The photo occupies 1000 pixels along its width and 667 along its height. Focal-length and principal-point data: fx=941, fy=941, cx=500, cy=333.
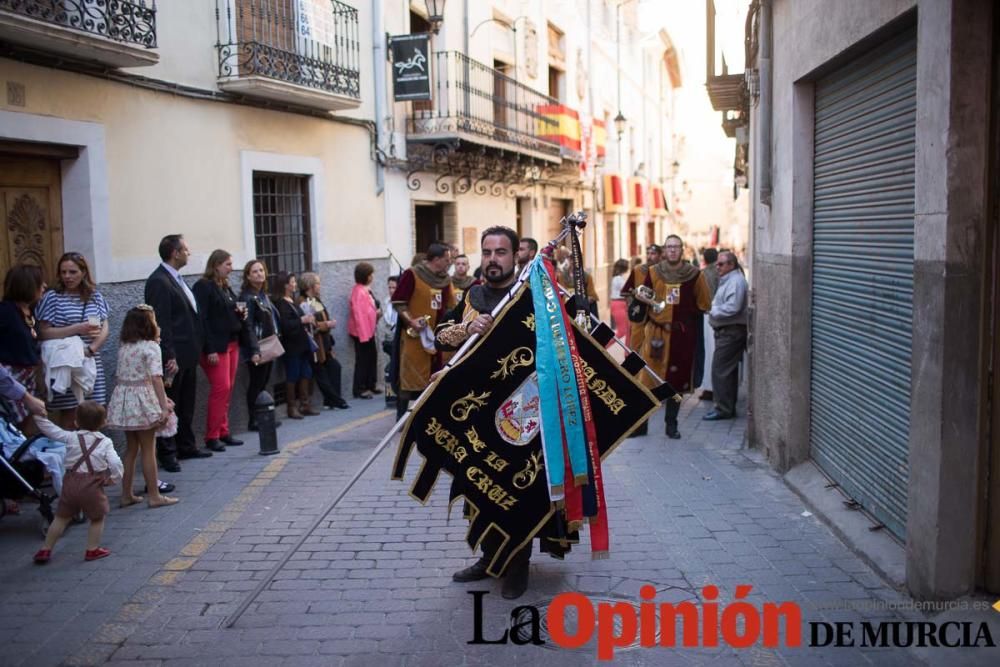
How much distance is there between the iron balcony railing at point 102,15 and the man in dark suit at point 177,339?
177cm

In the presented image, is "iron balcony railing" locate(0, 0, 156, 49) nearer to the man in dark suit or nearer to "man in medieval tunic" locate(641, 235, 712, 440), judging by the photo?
the man in dark suit

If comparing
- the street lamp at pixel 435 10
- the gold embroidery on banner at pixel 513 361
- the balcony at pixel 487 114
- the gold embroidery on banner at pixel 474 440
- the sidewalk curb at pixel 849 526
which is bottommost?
the sidewalk curb at pixel 849 526

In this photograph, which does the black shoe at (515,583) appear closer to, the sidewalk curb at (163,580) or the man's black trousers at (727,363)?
the sidewalk curb at (163,580)

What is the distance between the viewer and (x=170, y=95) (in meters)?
9.41

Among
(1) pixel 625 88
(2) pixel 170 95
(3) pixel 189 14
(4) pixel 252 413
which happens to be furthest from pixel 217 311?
(1) pixel 625 88

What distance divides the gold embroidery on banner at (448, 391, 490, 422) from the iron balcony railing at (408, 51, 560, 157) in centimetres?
1064

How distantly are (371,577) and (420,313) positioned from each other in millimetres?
4152

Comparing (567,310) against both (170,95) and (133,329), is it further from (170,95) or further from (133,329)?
(170,95)

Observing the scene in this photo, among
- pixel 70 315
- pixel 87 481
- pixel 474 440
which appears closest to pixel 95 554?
pixel 87 481

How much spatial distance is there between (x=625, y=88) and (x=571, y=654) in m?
28.9

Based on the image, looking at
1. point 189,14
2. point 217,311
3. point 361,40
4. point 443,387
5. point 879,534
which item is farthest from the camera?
point 361,40

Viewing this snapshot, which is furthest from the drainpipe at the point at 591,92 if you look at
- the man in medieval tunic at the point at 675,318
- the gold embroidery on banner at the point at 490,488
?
the gold embroidery on banner at the point at 490,488

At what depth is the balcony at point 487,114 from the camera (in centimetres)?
1541

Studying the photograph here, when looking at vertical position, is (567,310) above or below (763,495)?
above
